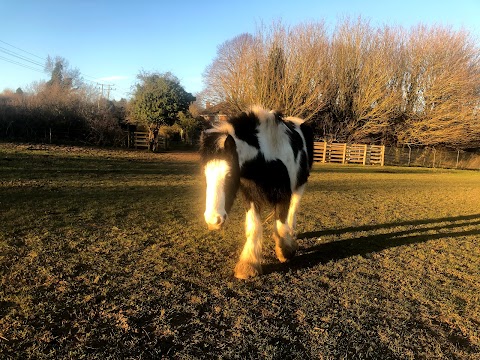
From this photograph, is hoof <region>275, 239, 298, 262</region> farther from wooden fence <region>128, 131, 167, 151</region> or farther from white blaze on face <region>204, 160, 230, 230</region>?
wooden fence <region>128, 131, 167, 151</region>

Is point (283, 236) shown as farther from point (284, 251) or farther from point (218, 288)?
point (218, 288)

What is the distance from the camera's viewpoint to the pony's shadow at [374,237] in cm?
481

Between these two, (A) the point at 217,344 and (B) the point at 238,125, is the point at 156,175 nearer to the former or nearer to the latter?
(B) the point at 238,125

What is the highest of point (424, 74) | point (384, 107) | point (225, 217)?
point (424, 74)

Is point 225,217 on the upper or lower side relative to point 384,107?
lower

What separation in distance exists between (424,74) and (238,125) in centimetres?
3021

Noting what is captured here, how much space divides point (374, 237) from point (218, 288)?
3.69 metres

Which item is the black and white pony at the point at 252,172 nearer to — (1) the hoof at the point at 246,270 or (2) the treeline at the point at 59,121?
(1) the hoof at the point at 246,270

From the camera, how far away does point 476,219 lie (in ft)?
26.9

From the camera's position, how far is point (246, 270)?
4086 mm

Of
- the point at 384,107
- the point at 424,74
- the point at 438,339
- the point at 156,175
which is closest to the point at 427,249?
the point at 438,339

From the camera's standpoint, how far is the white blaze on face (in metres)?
3.42

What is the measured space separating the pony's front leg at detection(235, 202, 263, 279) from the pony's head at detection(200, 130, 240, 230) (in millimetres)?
654

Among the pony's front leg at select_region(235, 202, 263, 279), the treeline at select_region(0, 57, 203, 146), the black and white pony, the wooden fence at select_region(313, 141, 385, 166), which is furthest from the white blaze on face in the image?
the wooden fence at select_region(313, 141, 385, 166)
